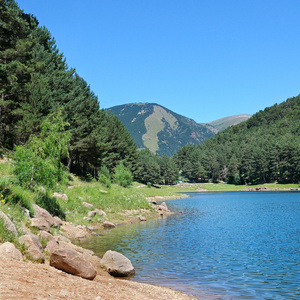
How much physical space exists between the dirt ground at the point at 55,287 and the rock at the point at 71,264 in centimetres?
39

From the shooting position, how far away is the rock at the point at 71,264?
11836 mm

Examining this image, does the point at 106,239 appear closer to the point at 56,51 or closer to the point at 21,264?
the point at 21,264

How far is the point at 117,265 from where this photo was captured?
1473cm

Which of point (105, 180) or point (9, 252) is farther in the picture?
point (105, 180)

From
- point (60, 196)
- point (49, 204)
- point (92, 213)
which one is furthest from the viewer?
point (92, 213)

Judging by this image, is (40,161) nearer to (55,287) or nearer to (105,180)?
(55,287)

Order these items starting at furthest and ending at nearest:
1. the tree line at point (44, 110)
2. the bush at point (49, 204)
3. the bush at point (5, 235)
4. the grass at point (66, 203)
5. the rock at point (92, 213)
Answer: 1. the rock at point (92, 213)
2. the tree line at point (44, 110)
3. the bush at point (49, 204)
4. the grass at point (66, 203)
5. the bush at point (5, 235)

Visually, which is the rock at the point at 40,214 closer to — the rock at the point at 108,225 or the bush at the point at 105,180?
the rock at the point at 108,225

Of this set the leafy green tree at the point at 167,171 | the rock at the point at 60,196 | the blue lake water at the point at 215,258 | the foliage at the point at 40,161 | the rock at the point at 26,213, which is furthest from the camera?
the leafy green tree at the point at 167,171

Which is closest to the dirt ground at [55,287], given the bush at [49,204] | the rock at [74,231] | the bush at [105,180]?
the rock at [74,231]

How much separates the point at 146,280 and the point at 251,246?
37.8 ft

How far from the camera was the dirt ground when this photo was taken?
781 cm

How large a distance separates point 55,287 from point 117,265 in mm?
6171

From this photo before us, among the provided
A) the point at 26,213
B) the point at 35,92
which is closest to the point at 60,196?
the point at 26,213
